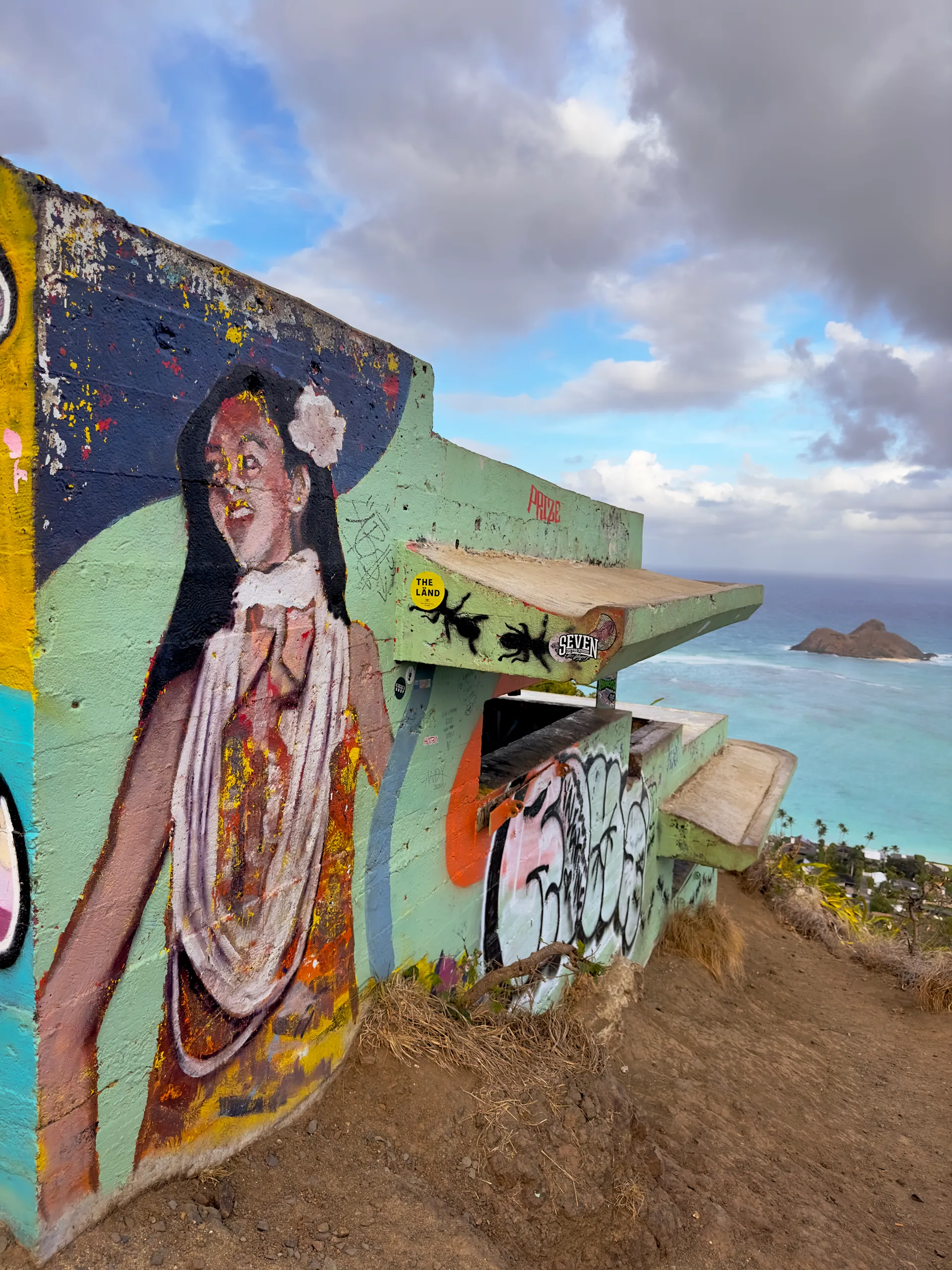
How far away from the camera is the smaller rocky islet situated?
104 metres

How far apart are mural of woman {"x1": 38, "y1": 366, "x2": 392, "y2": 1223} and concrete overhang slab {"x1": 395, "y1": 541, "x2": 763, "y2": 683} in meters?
0.32

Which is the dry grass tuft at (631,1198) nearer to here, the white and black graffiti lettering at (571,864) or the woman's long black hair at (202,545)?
the white and black graffiti lettering at (571,864)

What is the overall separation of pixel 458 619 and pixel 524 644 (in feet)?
1.22

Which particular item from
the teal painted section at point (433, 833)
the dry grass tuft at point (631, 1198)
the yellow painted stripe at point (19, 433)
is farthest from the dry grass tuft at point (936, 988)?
the yellow painted stripe at point (19, 433)

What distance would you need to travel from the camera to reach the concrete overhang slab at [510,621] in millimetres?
3451

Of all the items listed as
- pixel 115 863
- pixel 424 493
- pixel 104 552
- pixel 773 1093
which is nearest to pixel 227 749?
pixel 115 863

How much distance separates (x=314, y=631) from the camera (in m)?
3.32

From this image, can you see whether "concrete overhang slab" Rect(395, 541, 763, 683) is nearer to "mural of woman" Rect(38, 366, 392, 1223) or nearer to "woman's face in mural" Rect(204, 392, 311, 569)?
"mural of woman" Rect(38, 366, 392, 1223)

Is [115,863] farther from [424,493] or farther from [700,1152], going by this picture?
[700,1152]

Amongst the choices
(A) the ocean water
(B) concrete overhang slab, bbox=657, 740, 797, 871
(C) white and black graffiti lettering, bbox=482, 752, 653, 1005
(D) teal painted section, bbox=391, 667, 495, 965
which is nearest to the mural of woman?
(D) teal painted section, bbox=391, 667, 495, 965

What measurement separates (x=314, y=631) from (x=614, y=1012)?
470cm

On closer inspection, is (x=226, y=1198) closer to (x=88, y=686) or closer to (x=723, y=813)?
(x=88, y=686)

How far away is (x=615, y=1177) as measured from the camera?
395 cm

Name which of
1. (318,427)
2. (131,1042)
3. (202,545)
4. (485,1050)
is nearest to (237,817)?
(131,1042)
